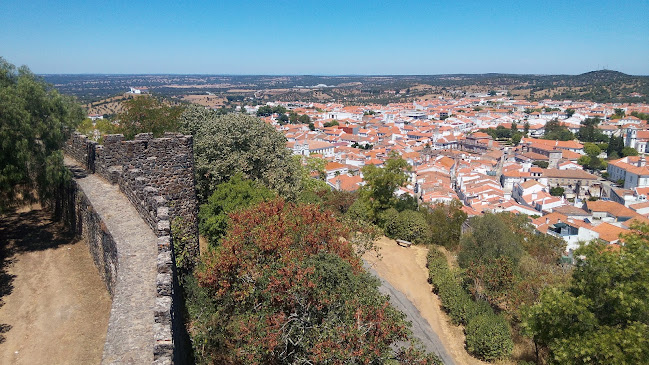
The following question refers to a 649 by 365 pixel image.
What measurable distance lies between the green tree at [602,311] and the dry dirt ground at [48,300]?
10.1 meters

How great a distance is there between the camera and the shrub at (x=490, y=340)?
14.8m

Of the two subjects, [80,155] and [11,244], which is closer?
[11,244]

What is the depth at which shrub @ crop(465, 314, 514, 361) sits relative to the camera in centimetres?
1477

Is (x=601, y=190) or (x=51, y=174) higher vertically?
(x=51, y=174)

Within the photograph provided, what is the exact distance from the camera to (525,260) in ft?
69.8

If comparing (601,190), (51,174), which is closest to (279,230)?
(51,174)

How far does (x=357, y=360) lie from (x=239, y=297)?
2.89 m

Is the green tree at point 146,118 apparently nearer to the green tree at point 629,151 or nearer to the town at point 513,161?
the town at point 513,161

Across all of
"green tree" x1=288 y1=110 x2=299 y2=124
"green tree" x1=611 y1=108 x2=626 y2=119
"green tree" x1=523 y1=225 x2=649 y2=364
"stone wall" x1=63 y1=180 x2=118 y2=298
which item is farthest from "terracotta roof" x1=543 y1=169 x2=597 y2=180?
"green tree" x1=288 y1=110 x2=299 y2=124

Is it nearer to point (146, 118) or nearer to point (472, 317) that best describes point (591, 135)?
point (472, 317)

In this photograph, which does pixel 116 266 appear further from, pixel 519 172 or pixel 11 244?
pixel 519 172

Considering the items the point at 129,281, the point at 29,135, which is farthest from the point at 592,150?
the point at 129,281

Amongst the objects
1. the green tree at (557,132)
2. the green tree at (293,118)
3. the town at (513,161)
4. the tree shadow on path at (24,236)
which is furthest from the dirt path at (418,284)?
the green tree at (293,118)

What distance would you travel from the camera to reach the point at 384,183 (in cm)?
2706
